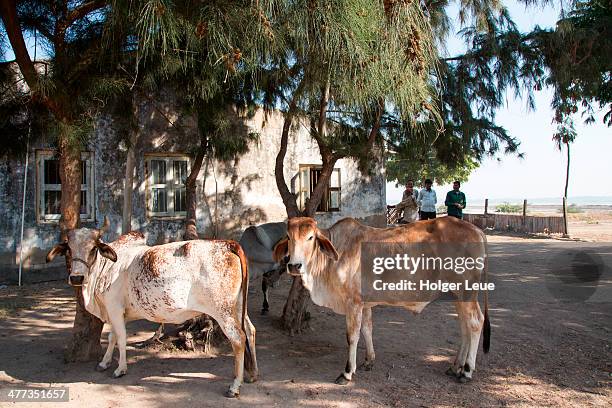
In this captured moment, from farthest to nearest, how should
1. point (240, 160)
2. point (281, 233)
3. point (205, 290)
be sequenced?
point (240, 160), point (281, 233), point (205, 290)

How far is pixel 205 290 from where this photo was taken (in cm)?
433

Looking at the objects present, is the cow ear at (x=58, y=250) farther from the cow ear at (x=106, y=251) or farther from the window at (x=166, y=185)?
the window at (x=166, y=185)

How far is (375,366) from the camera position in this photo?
4.91 metres

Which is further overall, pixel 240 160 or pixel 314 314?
pixel 240 160

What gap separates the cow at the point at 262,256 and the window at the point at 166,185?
351 cm

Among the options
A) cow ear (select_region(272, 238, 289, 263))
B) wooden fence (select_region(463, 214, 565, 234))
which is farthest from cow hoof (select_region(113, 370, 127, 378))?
wooden fence (select_region(463, 214, 565, 234))

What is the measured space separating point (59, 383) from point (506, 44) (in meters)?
6.65

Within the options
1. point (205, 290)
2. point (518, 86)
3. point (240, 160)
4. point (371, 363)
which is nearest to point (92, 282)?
point (205, 290)

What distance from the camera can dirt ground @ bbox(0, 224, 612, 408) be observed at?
4195mm

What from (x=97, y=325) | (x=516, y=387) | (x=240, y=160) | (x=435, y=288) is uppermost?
(x=240, y=160)

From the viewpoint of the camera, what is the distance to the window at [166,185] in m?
10.4

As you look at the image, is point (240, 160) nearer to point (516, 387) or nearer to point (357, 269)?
point (357, 269)

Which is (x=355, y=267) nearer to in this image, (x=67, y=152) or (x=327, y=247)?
(x=327, y=247)

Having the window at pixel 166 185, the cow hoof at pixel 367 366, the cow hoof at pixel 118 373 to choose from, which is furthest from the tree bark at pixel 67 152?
the window at pixel 166 185
